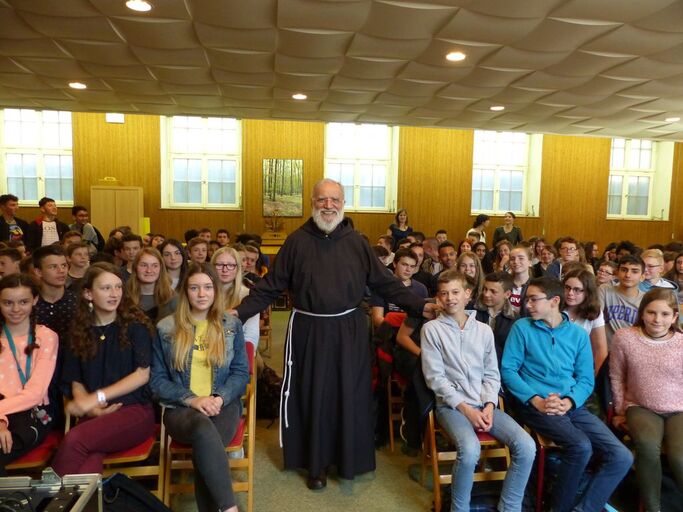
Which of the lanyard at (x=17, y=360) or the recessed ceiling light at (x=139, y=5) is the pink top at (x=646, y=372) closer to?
the lanyard at (x=17, y=360)

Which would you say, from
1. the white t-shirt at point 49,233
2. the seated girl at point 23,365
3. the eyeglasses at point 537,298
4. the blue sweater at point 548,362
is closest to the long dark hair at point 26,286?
the seated girl at point 23,365

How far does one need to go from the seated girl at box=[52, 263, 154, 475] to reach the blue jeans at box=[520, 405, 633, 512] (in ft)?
7.08

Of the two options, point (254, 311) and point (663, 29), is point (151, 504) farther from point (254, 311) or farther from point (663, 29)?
point (663, 29)

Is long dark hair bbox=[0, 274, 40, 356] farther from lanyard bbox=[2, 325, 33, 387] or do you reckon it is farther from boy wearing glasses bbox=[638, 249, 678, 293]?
boy wearing glasses bbox=[638, 249, 678, 293]

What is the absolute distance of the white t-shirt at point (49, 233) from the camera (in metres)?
6.18

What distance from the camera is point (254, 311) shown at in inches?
116

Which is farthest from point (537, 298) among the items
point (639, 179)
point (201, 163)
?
point (639, 179)

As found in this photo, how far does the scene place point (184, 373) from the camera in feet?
8.16

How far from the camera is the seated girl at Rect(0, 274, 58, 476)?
88.6 inches

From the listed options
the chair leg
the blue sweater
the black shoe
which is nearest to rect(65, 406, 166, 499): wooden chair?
the black shoe

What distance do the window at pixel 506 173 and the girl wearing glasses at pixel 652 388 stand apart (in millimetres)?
8858

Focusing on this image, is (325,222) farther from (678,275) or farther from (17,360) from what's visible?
(678,275)

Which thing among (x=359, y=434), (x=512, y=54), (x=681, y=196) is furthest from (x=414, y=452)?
(x=681, y=196)

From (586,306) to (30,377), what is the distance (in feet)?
10.8
